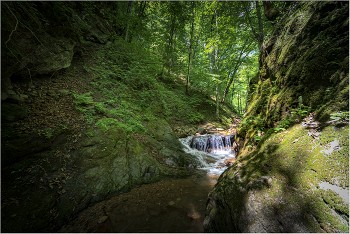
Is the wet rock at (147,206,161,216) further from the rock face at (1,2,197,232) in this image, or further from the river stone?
the river stone

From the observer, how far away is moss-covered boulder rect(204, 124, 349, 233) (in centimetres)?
154

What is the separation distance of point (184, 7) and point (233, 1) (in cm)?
691

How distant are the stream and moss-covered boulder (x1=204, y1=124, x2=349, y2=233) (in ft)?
2.49

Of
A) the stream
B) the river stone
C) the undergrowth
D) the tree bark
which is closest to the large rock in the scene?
the stream

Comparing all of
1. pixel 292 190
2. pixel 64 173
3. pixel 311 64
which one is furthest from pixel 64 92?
pixel 311 64

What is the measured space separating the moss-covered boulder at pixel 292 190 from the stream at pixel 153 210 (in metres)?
0.76

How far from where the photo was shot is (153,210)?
334 cm

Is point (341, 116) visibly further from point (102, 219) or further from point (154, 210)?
point (102, 219)

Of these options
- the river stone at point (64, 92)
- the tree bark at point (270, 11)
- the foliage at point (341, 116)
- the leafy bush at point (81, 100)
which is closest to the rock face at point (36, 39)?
the river stone at point (64, 92)

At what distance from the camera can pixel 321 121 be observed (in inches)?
88.5

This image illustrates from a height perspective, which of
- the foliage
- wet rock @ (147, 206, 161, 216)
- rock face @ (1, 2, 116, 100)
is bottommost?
wet rock @ (147, 206, 161, 216)

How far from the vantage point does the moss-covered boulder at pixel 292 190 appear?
1540mm

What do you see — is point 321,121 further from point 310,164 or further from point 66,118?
point 66,118

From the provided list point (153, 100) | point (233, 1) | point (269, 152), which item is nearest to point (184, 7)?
point (233, 1)
